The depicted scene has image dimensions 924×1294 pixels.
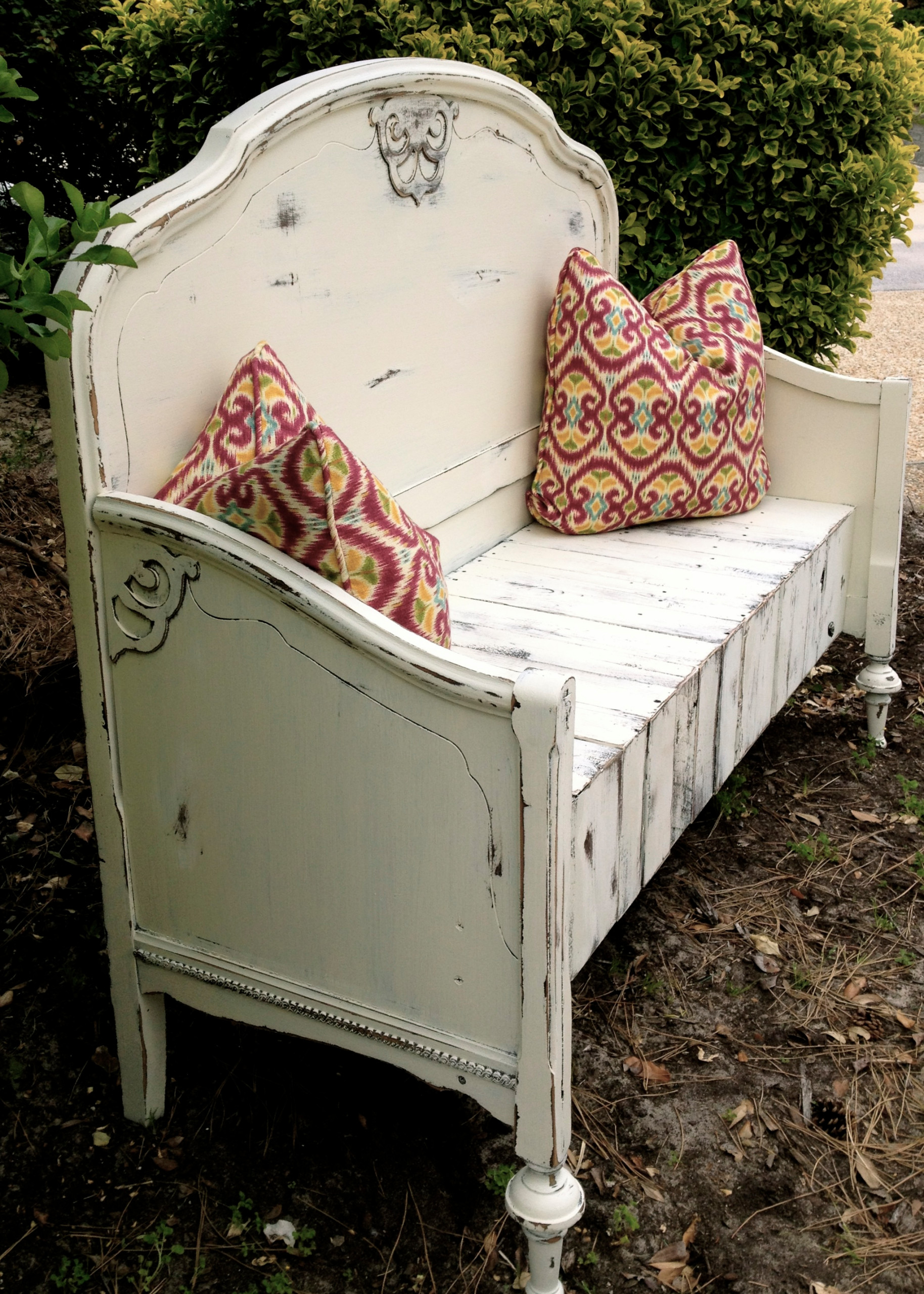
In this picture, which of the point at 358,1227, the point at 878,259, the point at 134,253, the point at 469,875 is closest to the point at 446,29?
the point at 878,259

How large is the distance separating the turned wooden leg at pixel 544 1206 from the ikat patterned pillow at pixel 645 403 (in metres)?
1.58

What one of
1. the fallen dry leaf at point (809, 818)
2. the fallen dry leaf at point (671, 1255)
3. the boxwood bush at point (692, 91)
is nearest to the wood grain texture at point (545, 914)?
the fallen dry leaf at point (671, 1255)

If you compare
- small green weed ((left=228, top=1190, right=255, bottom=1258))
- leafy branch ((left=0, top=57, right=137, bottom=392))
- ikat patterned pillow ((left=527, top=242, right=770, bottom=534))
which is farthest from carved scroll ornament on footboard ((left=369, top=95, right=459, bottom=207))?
small green weed ((left=228, top=1190, right=255, bottom=1258))

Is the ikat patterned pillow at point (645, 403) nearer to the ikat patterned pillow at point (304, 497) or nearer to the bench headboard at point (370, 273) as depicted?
the bench headboard at point (370, 273)

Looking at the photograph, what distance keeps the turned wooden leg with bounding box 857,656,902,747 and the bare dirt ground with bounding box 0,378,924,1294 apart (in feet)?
1.35

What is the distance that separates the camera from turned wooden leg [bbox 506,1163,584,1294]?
5.04 ft

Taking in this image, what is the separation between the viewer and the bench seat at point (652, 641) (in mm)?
1889

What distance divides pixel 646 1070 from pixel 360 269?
1.45 m

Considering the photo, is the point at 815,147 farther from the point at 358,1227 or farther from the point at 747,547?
the point at 358,1227

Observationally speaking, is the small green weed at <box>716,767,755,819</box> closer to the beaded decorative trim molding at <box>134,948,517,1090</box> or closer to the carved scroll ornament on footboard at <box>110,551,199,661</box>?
the beaded decorative trim molding at <box>134,948,517,1090</box>

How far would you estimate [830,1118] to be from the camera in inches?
81.1

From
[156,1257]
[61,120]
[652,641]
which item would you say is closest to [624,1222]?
[156,1257]

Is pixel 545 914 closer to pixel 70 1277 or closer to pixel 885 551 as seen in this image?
pixel 70 1277

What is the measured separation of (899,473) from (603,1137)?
167 centimetres
